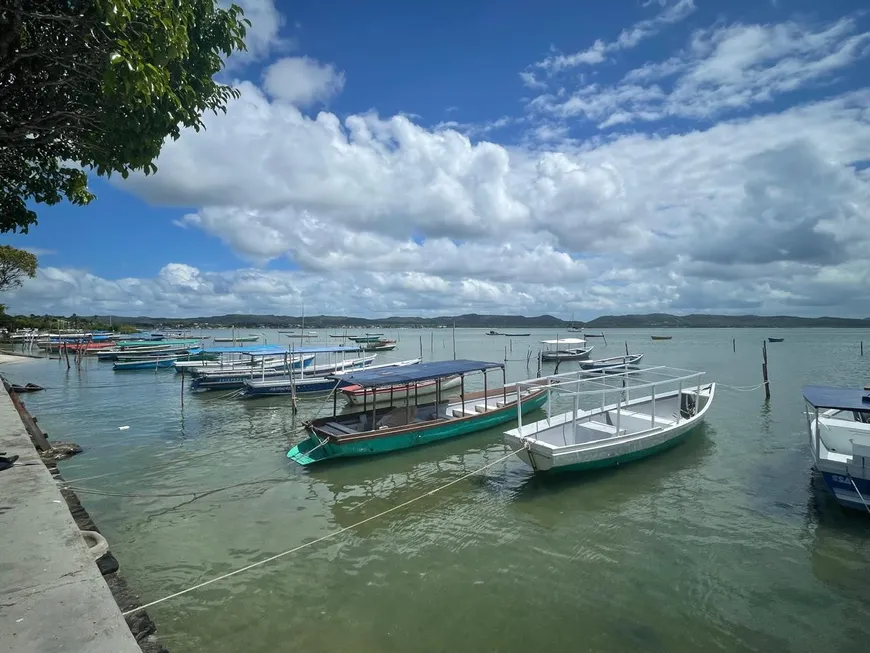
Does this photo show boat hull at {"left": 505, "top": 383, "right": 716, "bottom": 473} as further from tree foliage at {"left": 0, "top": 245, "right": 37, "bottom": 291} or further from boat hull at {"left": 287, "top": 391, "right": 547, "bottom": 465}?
tree foliage at {"left": 0, "top": 245, "right": 37, "bottom": 291}

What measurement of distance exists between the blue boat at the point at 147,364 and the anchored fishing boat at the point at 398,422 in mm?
33720

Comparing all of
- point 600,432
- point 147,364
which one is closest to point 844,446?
point 600,432

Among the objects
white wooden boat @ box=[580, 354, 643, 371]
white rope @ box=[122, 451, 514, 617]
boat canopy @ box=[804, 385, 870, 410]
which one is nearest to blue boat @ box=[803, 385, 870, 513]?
boat canopy @ box=[804, 385, 870, 410]

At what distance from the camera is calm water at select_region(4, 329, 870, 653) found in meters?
6.70

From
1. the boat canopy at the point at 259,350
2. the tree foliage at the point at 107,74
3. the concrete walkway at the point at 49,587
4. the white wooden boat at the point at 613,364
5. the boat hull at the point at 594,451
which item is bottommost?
the boat hull at the point at 594,451

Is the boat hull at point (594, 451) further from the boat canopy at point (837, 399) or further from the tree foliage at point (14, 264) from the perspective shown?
the tree foliage at point (14, 264)

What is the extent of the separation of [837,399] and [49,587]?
1512 centimetres

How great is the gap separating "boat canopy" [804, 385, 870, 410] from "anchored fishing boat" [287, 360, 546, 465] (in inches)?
273

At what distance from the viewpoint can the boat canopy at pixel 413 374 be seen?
1504cm

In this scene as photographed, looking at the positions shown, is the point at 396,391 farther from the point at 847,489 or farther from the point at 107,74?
the point at 107,74

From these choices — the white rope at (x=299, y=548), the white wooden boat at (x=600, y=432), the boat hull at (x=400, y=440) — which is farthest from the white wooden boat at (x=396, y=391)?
the white rope at (x=299, y=548)

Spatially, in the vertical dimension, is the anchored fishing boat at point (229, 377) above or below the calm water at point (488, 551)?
above

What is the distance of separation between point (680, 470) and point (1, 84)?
15.8m

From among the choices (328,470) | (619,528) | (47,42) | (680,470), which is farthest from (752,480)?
(47,42)
